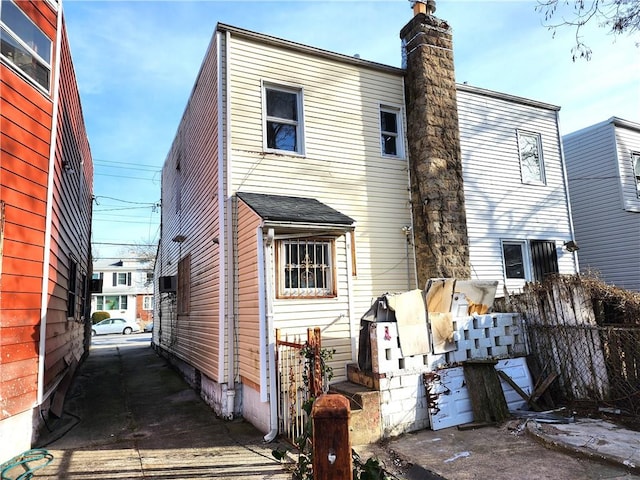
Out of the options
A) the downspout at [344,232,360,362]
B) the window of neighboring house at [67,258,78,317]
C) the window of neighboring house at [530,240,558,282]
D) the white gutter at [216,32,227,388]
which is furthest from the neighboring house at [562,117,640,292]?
the window of neighboring house at [67,258,78,317]

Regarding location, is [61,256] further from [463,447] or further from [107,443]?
[463,447]

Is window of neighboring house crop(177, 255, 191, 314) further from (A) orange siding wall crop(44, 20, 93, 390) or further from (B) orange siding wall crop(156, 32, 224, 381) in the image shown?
(A) orange siding wall crop(44, 20, 93, 390)

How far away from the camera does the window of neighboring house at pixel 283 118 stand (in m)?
8.27

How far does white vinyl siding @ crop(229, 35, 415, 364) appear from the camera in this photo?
7855 mm

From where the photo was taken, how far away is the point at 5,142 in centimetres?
553

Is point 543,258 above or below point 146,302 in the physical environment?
above

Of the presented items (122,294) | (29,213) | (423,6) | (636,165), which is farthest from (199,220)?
(122,294)

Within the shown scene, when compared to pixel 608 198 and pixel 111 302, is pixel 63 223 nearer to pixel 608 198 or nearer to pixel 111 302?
pixel 608 198

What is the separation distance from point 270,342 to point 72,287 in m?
6.42

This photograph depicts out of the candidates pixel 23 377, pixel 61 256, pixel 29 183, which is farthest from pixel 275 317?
pixel 61 256

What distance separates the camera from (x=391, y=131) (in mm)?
9562

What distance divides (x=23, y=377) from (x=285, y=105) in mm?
6376

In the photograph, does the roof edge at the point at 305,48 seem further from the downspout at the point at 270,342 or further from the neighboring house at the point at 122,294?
the neighboring house at the point at 122,294

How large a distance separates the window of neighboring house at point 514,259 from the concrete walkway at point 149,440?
738cm
